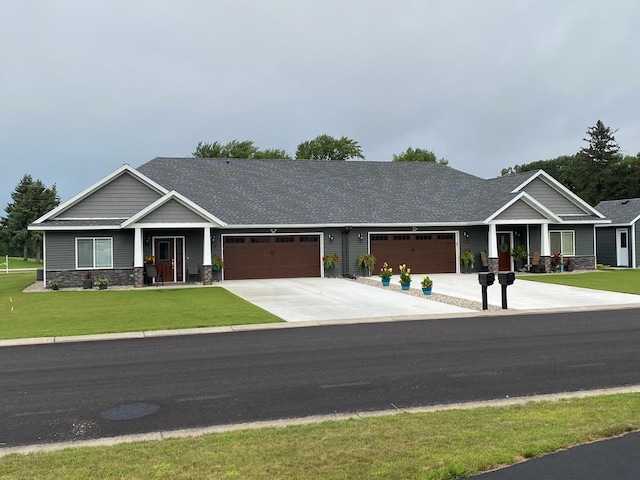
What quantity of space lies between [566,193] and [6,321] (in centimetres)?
2734

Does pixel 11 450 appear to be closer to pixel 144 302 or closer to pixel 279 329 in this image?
pixel 279 329

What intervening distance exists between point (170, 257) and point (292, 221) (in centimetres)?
598

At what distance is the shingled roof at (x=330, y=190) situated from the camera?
28.5 metres

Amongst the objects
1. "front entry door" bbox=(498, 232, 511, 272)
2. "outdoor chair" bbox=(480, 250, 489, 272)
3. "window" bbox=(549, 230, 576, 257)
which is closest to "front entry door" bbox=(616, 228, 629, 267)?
"window" bbox=(549, 230, 576, 257)

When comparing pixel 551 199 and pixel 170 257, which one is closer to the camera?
pixel 170 257

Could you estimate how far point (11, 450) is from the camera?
5.62m

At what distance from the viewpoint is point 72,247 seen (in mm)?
24719

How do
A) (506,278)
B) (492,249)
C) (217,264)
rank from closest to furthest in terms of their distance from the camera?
(506,278), (217,264), (492,249)

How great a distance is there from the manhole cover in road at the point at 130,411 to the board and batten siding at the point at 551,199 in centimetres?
2750

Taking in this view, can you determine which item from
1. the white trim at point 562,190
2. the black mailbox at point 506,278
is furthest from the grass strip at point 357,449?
the white trim at point 562,190

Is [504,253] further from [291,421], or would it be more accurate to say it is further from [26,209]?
[26,209]

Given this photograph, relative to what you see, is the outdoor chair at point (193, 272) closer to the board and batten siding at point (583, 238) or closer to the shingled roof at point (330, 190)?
the shingled roof at point (330, 190)

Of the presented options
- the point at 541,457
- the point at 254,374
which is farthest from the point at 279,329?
the point at 541,457

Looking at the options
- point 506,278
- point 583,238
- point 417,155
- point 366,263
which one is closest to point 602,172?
point 417,155
